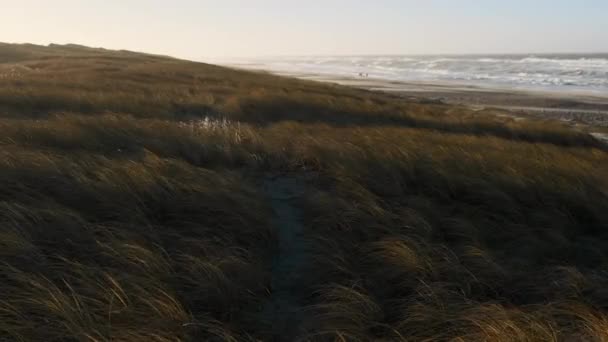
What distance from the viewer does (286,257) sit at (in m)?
4.04

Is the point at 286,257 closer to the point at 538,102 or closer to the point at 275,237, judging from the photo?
the point at 275,237

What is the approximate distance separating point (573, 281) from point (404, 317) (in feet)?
5.23

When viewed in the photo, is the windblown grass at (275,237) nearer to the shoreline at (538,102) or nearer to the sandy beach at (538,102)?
the shoreline at (538,102)

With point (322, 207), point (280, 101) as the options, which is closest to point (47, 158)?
point (322, 207)

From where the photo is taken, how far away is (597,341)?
3016mm

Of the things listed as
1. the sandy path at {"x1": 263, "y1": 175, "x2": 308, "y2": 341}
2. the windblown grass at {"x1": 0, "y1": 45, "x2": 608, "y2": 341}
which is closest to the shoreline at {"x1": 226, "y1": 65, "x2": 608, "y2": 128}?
the windblown grass at {"x1": 0, "y1": 45, "x2": 608, "y2": 341}

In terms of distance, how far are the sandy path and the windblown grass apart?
0.30 ft

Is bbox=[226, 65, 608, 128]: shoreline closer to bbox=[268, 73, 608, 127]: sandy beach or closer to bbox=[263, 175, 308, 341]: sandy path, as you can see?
bbox=[268, 73, 608, 127]: sandy beach

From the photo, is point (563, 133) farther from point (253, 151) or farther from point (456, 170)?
point (253, 151)

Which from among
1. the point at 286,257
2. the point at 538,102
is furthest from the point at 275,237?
the point at 538,102

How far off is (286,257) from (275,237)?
10.2 inches

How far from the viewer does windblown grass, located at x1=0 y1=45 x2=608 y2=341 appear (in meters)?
2.94

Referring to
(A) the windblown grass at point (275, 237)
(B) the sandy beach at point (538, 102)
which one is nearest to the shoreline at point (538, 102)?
(B) the sandy beach at point (538, 102)

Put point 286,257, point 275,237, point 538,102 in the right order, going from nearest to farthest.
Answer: point 286,257 → point 275,237 → point 538,102
